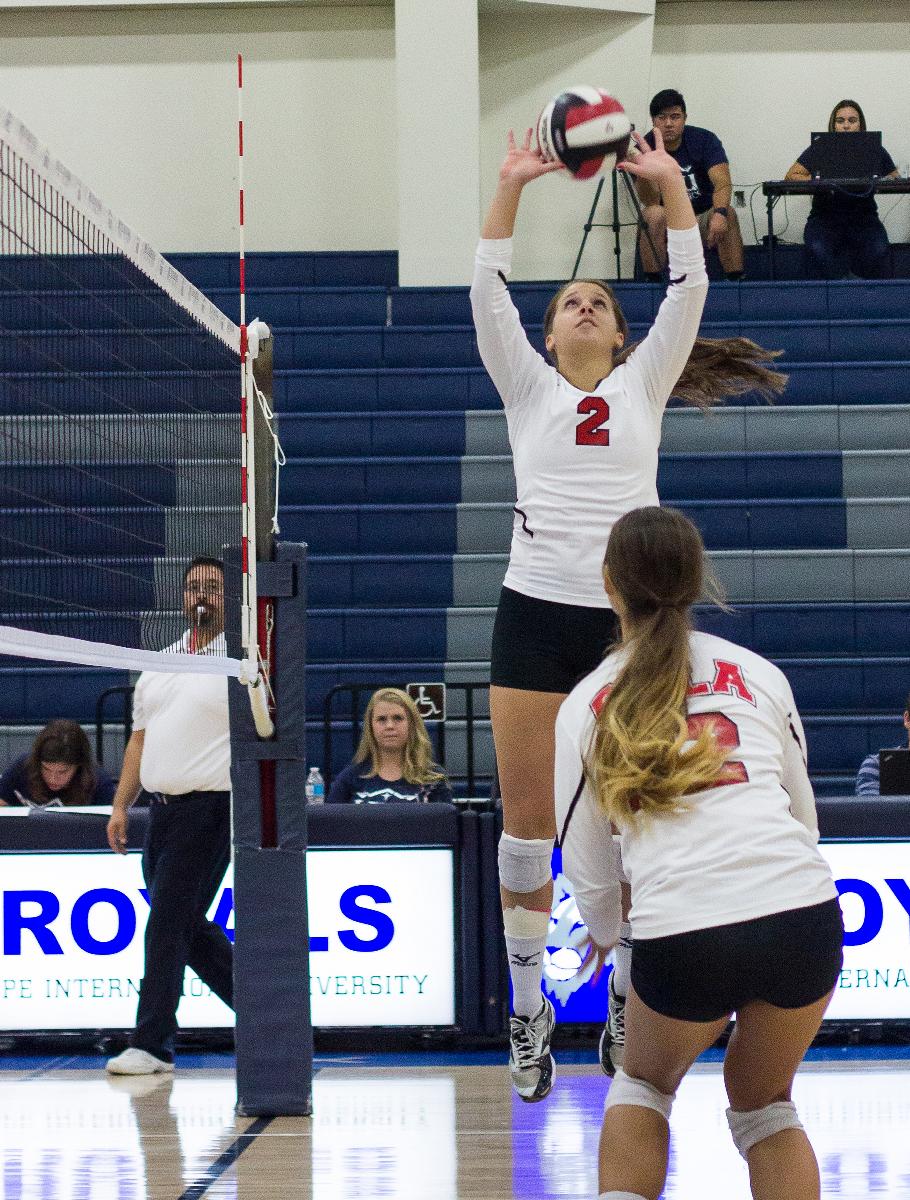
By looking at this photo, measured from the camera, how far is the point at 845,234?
1319cm

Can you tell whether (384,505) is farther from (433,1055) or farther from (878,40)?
(878,40)

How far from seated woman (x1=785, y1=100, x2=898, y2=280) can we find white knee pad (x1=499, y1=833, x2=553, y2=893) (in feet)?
30.2

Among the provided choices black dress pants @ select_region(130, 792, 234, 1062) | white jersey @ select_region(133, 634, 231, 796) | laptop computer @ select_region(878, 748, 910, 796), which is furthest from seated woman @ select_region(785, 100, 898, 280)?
black dress pants @ select_region(130, 792, 234, 1062)

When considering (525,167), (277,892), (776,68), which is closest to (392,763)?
(277,892)

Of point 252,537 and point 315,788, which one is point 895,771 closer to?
point 315,788

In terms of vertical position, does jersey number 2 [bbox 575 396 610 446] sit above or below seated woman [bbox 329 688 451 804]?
above

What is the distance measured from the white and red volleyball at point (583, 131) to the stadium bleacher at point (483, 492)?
18.9 ft

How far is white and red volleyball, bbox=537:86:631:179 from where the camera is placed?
4219mm

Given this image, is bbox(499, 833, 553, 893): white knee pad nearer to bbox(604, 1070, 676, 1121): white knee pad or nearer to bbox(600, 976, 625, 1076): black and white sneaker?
bbox(600, 976, 625, 1076): black and white sneaker

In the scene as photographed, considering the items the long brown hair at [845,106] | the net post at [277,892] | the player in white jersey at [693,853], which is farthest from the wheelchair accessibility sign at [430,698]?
the long brown hair at [845,106]

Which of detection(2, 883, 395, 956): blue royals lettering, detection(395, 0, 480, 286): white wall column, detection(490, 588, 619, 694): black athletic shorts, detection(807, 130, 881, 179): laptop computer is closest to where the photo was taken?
detection(490, 588, 619, 694): black athletic shorts

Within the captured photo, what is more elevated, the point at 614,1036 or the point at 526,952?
the point at 526,952

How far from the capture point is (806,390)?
1222cm

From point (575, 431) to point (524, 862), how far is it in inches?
45.1
